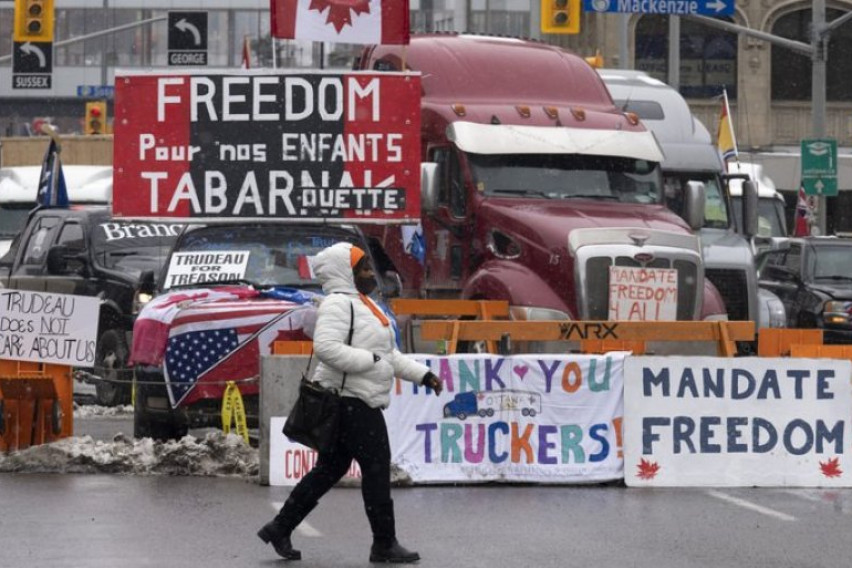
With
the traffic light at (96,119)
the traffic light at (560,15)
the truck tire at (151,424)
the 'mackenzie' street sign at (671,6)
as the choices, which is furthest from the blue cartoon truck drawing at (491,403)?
the traffic light at (96,119)

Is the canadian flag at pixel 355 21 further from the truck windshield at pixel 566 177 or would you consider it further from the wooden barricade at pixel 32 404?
→ the wooden barricade at pixel 32 404

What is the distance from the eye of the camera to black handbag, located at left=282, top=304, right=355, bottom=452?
10.4 m

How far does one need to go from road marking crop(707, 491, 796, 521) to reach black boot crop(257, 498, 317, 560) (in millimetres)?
3407

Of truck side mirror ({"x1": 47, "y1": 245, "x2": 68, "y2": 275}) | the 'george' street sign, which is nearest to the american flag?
truck side mirror ({"x1": 47, "y1": 245, "x2": 68, "y2": 275})

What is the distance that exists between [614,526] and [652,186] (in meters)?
9.26

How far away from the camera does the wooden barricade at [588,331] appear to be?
585 inches

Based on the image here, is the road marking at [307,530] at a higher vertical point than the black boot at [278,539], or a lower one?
lower

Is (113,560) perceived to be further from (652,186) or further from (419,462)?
(652,186)

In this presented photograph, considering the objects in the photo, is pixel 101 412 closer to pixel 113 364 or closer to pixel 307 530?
pixel 113 364

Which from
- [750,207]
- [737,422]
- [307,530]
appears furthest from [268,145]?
[307,530]

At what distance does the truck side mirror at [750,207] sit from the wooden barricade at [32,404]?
10449 mm

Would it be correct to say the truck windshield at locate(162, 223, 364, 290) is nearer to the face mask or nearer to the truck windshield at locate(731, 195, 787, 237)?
the face mask

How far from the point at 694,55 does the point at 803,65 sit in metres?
3.23

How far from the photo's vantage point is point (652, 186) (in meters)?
20.8
